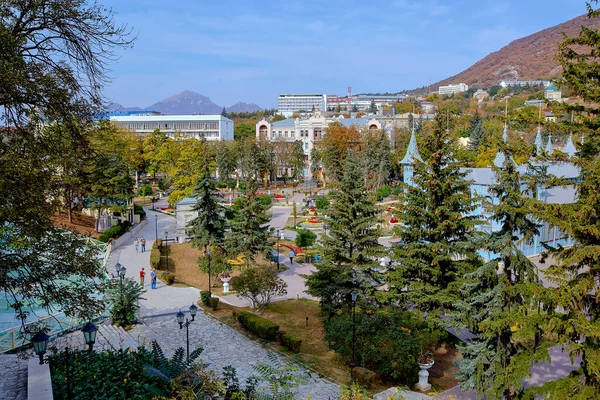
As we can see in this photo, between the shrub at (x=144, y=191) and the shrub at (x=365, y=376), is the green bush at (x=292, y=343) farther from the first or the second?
the shrub at (x=144, y=191)

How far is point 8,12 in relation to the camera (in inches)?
318

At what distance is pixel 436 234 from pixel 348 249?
3.62m

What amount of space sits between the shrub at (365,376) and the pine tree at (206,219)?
1433 cm

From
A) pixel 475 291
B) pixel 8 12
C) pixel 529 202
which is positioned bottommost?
pixel 475 291

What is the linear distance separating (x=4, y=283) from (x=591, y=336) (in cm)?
1045

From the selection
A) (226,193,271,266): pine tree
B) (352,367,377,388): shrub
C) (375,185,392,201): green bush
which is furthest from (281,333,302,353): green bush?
(375,185,392,201): green bush

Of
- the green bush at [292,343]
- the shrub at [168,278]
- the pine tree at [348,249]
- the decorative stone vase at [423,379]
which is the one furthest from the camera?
the shrub at [168,278]

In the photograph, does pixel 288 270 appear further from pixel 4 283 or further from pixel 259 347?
pixel 4 283

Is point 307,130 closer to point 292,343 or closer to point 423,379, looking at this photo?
point 292,343

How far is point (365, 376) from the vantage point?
13.1 metres

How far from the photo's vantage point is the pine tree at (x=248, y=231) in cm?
2484

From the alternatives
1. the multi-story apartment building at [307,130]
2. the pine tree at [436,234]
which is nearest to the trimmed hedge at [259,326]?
the pine tree at [436,234]

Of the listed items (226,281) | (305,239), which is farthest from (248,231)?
(305,239)

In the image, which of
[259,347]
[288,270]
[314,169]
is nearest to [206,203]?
[288,270]
